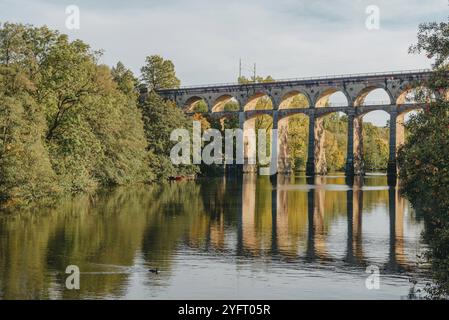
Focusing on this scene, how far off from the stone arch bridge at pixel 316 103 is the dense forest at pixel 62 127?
26501 mm

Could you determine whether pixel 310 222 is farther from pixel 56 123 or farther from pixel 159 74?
pixel 159 74

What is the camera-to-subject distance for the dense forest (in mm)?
38938

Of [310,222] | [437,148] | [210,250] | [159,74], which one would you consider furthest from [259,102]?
[437,148]

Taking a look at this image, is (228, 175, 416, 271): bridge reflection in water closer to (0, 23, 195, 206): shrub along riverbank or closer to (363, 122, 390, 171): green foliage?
(0, 23, 195, 206): shrub along riverbank

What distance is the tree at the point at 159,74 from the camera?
10994 centimetres

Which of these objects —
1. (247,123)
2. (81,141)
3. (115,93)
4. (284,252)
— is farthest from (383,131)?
(284,252)

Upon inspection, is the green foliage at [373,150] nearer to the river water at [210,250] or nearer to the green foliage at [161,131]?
the green foliage at [161,131]

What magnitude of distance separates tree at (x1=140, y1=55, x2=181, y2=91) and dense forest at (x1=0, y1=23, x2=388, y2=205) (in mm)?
35464

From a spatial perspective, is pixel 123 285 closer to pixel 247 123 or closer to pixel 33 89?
pixel 33 89

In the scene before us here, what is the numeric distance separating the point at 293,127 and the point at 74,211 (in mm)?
73258

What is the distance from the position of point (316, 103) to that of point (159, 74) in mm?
30746

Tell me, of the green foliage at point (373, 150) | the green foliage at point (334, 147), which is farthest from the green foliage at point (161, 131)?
the green foliage at point (373, 150)
